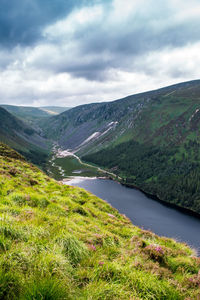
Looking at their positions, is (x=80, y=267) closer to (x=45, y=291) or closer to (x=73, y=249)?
(x=73, y=249)

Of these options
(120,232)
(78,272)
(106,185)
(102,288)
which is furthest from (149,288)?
(106,185)

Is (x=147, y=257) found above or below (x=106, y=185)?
above

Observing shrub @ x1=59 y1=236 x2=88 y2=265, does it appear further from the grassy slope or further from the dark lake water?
the dark lake water

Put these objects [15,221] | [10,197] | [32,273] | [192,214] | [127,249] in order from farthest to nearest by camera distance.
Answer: [192,214]
[10,197]
[127,249]
[15,221]
[32,273]

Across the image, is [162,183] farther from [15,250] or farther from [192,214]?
[15,250]

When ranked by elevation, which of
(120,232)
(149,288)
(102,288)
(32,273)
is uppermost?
(32,273)

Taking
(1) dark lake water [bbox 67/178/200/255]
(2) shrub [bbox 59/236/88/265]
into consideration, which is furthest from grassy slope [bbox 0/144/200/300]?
(1) dark lake water [bbox 67/178/200/255]

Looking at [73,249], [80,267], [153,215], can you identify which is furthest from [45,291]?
[153,215]

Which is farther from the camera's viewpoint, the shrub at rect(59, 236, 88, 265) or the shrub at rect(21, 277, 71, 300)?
the shrub at rect(59, 236, 88, 265)
